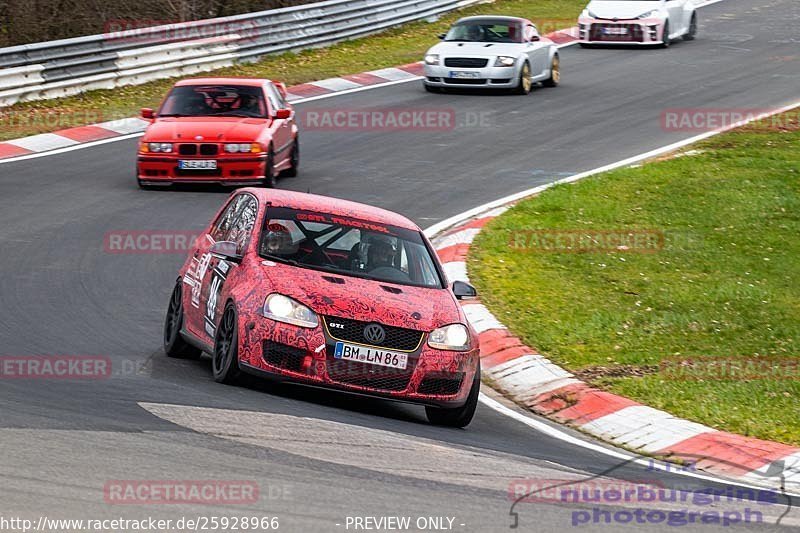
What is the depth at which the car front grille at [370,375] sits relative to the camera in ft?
30.3

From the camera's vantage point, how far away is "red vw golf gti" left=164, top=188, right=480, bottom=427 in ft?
30.4

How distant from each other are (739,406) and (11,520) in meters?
6.01

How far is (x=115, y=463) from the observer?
7000mm

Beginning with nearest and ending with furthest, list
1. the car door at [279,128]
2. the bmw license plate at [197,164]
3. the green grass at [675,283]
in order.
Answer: the green grass at [675,283] < the bmw license plate at [197,164] < the car door at [279,128]

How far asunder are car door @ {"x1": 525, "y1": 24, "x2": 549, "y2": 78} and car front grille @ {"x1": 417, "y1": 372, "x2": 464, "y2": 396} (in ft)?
57.8

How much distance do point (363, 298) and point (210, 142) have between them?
892 centimetres

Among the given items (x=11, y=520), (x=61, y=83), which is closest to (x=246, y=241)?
(x=11, y=520)

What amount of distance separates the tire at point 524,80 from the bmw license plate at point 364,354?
17.6 meters

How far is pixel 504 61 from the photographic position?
85.4 ft
